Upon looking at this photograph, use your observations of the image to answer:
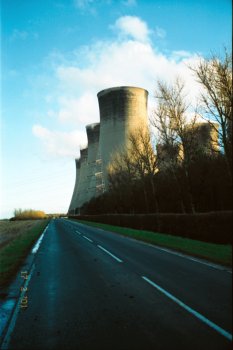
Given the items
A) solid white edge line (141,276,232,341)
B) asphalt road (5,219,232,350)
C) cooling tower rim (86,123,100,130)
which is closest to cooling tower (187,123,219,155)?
asphalt road (5,219,232,350)

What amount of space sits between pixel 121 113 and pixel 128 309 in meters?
41.8

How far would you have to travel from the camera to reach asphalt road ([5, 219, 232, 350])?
4438mm

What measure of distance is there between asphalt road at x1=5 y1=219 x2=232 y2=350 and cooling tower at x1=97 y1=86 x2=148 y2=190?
37.1 metres

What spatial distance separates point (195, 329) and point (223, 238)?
36.1ft

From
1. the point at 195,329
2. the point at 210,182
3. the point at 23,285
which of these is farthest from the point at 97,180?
the point at 195,329

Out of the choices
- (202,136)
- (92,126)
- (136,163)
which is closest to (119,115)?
(136,163)

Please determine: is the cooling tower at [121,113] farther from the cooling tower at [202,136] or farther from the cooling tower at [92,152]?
the cooling tower at [92,152]

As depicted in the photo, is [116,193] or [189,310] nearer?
[189,310]

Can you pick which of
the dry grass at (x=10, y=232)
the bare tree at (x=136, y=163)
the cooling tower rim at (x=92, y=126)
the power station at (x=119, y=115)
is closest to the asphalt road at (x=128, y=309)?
the dry grass at (x=10, y=232)

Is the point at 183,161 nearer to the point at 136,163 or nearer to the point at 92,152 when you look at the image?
the point at 136,163

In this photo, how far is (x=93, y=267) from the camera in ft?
35.6

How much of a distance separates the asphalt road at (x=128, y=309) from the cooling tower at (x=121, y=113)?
122 ft

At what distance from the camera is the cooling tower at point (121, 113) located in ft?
151

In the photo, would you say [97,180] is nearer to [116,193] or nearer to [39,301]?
[116,193]
